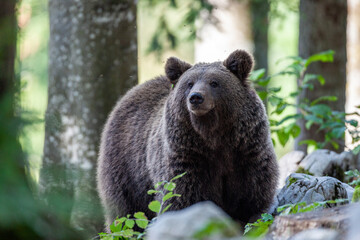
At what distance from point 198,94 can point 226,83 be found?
1.60 ft

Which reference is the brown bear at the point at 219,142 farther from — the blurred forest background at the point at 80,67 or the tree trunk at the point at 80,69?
the tree trunk at the point at 80,69

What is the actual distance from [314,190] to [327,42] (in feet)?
12.6

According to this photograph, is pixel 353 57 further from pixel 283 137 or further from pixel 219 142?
pixel 219 142

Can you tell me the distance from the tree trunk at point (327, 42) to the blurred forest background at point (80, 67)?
0.02m

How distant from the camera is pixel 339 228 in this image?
2.69 metres

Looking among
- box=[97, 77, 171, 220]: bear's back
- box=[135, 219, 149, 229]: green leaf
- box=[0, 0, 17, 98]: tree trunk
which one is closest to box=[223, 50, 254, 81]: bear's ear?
box=[97, 77, 171, 220]: bear's back

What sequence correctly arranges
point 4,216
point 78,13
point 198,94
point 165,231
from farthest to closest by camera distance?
point 78,13 → point 198,94 → point 165,231 → point 4,216

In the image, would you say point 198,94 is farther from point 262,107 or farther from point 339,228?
point 339,228

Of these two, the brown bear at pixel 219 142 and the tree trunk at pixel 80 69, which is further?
the tree trunk at pixel 80 69

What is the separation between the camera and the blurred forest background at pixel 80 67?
2.28 meters

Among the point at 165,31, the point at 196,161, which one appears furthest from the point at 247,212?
the point at 165,31

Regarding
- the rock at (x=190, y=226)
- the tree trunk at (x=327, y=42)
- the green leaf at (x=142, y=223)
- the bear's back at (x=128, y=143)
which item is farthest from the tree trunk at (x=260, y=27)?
the rock at (x=190, y=226)

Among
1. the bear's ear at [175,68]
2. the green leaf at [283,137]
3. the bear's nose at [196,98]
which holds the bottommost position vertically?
the green leaf at [283,137]

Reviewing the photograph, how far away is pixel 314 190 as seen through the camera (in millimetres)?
4773
